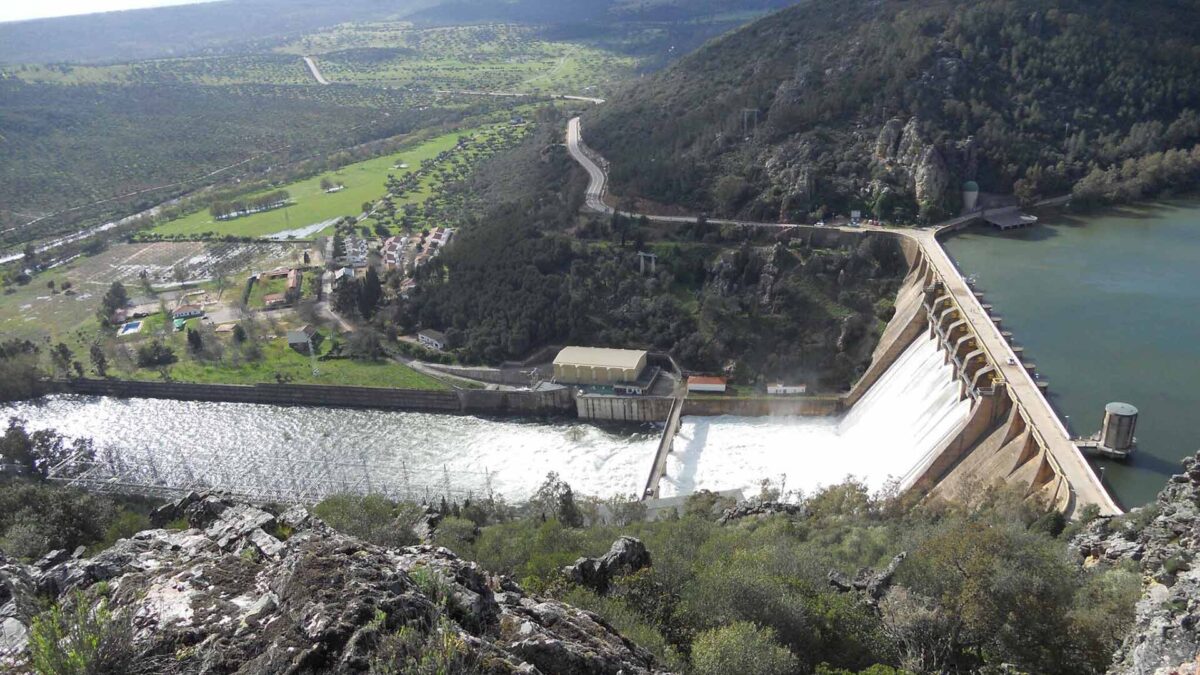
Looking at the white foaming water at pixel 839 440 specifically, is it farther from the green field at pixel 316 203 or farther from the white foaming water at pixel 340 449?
the green field at pixel 316 203

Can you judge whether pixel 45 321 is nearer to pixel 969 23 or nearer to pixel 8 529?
pixel 8 529

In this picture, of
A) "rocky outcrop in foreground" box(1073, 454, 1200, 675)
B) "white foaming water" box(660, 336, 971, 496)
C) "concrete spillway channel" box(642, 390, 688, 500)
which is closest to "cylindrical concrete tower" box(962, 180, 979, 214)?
"white foaming water" box(660, 336, 971, 496)

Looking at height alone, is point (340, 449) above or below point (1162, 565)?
below

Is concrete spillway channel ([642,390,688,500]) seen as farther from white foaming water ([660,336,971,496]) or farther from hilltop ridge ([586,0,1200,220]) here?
hilltop ridge ([586,0,1200,220])

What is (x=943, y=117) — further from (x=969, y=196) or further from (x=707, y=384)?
(x=707, y=384)

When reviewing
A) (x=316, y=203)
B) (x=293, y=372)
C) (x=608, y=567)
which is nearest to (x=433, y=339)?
(x=293, y=372)

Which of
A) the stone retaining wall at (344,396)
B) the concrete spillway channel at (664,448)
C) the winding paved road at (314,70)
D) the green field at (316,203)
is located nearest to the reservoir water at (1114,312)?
the concrete spillway channel at (664,448)
